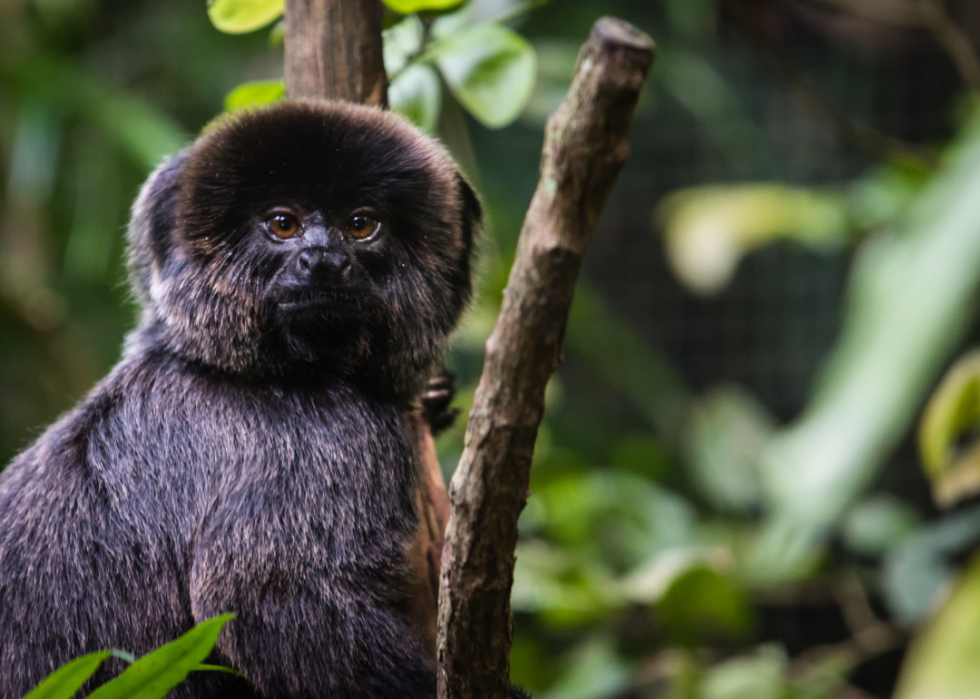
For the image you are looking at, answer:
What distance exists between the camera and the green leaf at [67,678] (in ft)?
4.37

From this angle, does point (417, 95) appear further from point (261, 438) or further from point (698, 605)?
point (698, 605)

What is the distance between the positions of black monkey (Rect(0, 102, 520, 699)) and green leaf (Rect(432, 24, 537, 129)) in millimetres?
149

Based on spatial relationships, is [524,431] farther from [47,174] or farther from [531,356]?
[47,174]

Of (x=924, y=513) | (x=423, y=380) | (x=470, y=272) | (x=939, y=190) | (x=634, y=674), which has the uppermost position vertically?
(x=939, y=190)

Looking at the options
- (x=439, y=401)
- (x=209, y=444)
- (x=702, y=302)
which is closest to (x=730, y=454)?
(x=439, y=401)

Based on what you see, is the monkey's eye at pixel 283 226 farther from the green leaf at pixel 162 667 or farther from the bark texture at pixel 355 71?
the green leaf at pixel 162 667

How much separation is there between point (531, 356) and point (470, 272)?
1076 millimetres

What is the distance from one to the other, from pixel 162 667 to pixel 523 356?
0.69 metres

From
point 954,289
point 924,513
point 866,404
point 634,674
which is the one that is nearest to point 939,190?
point 954,289

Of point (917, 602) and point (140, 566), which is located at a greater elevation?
point (140, 566)

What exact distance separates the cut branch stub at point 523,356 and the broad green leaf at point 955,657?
2.84ft

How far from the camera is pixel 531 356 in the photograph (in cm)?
111

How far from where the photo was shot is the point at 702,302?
5.57 m

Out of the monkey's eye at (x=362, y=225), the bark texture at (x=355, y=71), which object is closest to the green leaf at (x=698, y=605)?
the bark texture at (x=355, y=71)
